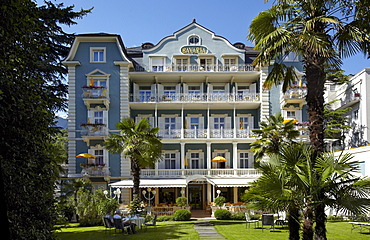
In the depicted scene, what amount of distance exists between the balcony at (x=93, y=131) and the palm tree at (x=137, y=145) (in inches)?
256

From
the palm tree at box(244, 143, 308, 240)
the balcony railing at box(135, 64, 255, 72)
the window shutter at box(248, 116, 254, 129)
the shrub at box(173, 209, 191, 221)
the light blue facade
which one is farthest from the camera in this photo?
the window shutter at box(248, 116, 254, 129)

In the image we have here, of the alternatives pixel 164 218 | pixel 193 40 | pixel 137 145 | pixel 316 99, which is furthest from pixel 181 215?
pixel 316 99

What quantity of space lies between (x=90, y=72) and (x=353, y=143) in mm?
21973

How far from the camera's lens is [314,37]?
1048 centimetres

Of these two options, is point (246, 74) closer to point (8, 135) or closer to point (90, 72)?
point (90, 72)

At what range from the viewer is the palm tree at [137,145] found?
21.5m

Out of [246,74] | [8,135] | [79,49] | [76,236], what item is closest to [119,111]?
[79,49]

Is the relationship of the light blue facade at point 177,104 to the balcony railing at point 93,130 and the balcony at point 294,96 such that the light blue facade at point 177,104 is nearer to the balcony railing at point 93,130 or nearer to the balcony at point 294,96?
the balcony railing at point 93,130

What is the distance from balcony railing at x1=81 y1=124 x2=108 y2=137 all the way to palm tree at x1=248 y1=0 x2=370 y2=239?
18.5m

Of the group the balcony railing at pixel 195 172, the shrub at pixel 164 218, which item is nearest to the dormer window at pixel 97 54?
the balcony railing at pixel 195 172

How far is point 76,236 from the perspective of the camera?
17375 millimetres

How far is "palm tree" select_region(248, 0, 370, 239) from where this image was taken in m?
10.5

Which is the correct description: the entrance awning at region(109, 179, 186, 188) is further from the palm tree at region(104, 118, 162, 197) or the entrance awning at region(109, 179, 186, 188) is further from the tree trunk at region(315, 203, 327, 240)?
the tree trunk at region(315, 203, 327, 240)

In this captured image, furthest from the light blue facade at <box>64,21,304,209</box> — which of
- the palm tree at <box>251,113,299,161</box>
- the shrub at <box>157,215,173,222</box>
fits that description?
the palm tree at <box>251,113,299,161</box>
